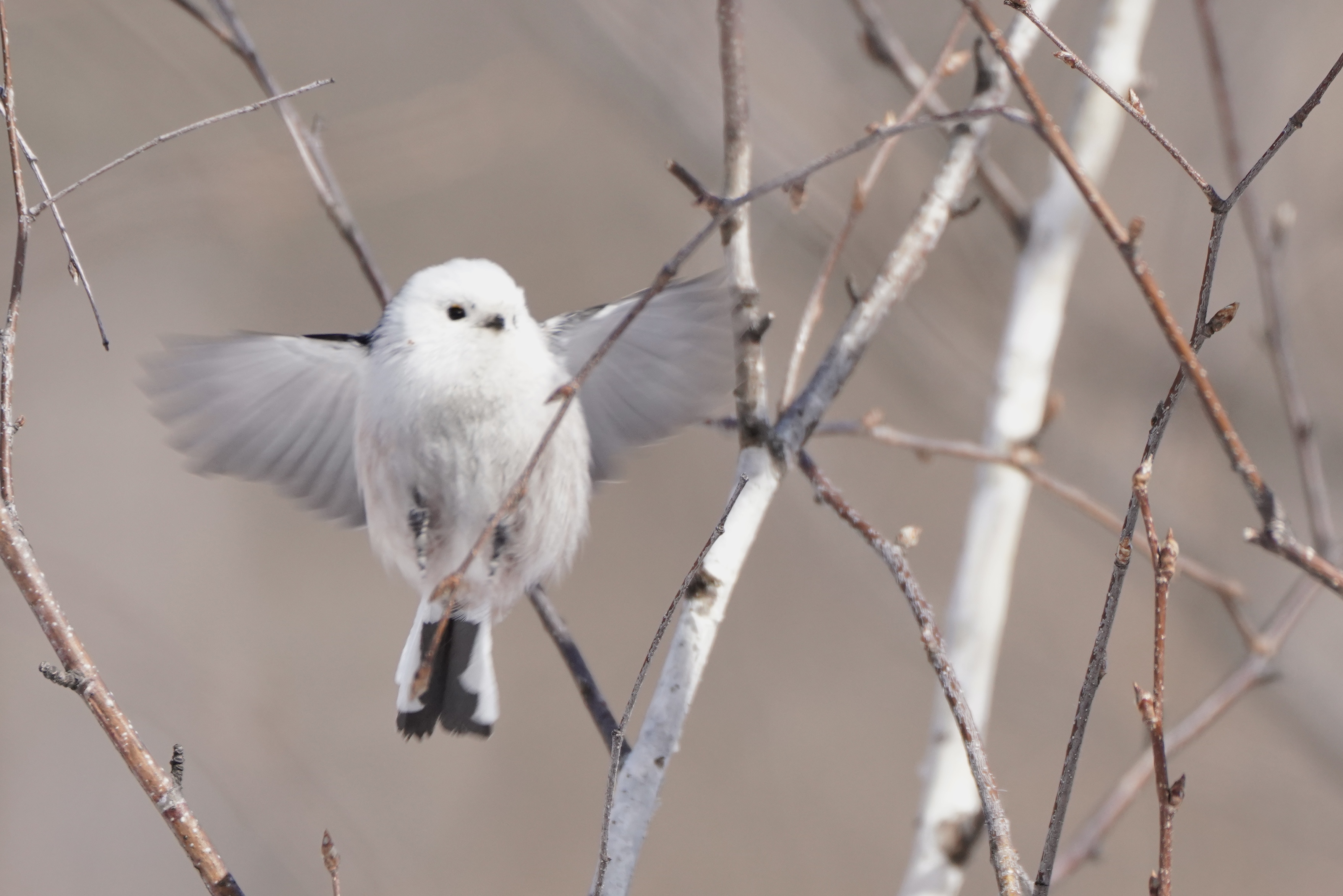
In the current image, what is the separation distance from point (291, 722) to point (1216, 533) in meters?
2.27

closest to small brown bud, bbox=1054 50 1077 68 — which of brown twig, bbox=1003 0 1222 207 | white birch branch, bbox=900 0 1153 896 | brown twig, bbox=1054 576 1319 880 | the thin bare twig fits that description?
brown twig, bbox=1003 0 1222 207

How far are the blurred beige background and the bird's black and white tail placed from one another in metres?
0.60

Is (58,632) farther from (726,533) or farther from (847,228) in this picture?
(847,228)

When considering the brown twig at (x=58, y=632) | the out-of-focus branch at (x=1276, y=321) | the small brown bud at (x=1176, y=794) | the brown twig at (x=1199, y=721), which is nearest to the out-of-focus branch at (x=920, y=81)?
the out-of-focus branch at (x=1276, y=321)

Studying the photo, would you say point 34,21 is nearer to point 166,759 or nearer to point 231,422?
point 231,422

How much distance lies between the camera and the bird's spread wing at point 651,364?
4.03 ft

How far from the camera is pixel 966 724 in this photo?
0.67m

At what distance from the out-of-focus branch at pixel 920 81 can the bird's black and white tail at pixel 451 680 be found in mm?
815

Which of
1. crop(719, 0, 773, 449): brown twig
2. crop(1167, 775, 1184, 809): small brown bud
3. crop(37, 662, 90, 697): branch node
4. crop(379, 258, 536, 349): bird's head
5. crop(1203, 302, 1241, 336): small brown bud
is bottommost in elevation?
crop(1167, 775, 1184, 809): small brown bud

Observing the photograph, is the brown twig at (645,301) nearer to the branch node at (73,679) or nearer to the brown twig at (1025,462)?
the branch node at (73,679)

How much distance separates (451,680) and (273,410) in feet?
1.34

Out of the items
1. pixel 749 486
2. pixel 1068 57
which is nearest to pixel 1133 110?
pixel 1068 57

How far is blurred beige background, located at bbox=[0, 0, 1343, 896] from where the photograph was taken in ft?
6.48

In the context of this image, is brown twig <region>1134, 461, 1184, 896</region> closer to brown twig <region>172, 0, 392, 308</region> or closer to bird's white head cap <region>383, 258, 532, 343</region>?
bird's white head cap <region>383, 258, 532, 343</region>
